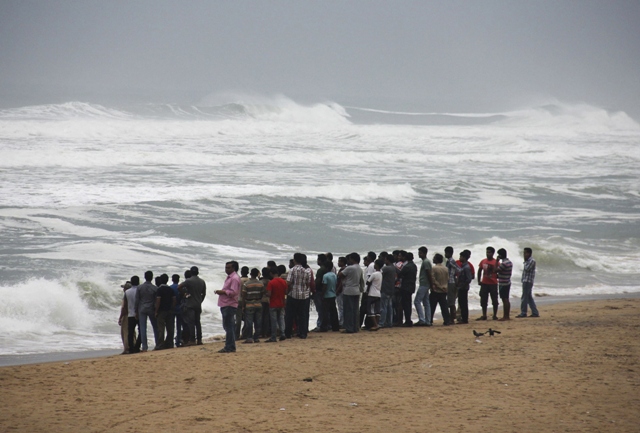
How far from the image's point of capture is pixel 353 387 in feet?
27.4

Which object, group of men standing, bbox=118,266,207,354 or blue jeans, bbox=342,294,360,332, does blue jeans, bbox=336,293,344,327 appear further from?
group of men standing, bbox=118,266,207,354

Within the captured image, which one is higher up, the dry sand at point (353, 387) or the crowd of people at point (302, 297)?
the crowd of people at point (302, 297)

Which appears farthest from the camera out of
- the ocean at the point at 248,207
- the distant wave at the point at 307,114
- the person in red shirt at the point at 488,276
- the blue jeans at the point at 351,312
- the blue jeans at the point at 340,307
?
the distant wave at the point at 307,114

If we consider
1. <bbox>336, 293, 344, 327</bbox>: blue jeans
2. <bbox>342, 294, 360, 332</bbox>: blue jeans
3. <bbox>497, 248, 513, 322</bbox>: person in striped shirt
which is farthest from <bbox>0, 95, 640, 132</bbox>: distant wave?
<bbox>497, 248, 513, 322</bbox>: person in striped shirt

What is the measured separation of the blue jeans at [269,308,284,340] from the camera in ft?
36.7

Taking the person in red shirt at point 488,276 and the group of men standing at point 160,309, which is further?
the person in red shirt at point 488,276

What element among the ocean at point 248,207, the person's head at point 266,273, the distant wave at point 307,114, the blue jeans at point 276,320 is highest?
the distant wave at point 307,114

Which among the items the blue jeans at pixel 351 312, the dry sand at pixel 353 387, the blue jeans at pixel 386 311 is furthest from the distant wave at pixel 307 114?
the dry sand at pixel 353 387

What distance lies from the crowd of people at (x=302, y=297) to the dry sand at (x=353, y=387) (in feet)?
1.69

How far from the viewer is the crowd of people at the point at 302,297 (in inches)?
438

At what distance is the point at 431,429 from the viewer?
22.6ft

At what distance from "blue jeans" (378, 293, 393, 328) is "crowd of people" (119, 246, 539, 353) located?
0.05ft

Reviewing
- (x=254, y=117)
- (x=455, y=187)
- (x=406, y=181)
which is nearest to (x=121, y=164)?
(x=406, y=181)

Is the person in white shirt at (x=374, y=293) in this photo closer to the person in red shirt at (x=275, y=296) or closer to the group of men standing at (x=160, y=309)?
the person in red shirt at (x=275, y=296)
